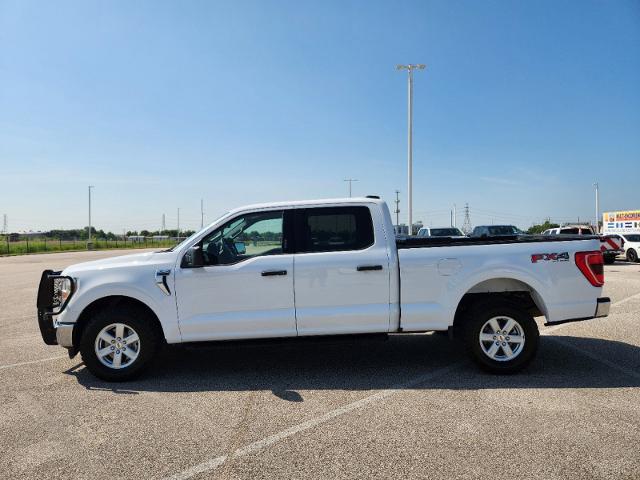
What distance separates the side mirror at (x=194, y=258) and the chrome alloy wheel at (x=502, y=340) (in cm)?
307

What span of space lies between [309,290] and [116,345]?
2.15 meters

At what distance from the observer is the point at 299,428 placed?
3.72 m

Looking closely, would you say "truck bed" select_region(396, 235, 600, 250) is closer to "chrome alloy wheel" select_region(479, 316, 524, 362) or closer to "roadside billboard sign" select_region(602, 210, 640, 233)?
"chrome alloy wheel" select_region(479, 316, 524, 362)

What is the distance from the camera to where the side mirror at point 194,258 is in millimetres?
4855

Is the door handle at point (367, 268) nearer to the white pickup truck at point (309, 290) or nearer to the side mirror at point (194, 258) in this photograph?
the white pickup truck at point (309, 290)

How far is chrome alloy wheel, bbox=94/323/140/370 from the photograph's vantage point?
495 cm

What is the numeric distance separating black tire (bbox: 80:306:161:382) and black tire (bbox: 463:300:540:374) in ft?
11.1

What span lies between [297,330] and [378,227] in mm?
1416

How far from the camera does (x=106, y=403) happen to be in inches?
173

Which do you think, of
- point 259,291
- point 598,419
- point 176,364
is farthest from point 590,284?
point 176,364

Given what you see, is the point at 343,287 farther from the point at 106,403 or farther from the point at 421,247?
the point at 106,403

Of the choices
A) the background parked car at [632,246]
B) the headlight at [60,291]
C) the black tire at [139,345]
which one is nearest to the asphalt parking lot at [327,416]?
the black tire at [139,345]

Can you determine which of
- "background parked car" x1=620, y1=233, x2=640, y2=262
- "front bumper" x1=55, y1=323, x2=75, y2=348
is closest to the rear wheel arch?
"front bumper" x1=55, y1=323, x2=75, y2=348

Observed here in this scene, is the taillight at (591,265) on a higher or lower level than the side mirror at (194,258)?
lower
